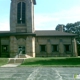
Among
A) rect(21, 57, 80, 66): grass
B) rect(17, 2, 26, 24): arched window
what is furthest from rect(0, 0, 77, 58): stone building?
rect(21, 57, 80, 66): grass

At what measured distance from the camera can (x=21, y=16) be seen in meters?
41.8

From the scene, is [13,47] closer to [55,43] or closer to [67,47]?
[55,43]

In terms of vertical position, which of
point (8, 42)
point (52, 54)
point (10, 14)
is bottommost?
point (52, 54)

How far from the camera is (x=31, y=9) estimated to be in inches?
1642

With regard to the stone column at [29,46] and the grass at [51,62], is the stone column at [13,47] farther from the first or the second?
the grass at [51,62]

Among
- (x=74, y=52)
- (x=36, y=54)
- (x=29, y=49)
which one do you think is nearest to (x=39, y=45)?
(x=36, y=54)

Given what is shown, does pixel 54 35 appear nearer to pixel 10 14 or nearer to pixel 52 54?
pixel 52 54

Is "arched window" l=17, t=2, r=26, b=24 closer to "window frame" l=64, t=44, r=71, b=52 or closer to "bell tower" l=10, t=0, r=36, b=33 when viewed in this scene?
"bell tower" l=10, t=0, r=36, b=33

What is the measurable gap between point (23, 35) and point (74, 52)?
13.5 m

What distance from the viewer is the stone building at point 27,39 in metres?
39.9

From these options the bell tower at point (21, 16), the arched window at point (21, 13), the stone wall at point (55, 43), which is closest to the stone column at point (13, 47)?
the bell tower at point (21, 16)

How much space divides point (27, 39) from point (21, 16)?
5.74 meters

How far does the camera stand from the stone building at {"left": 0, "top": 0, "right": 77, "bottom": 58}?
39.9 m

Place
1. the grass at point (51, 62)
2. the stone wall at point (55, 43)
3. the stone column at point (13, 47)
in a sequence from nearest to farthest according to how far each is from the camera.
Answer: the grass at point (51, 62) → the stone column at point (13, 47) → the stone wall at point (55, 43)
